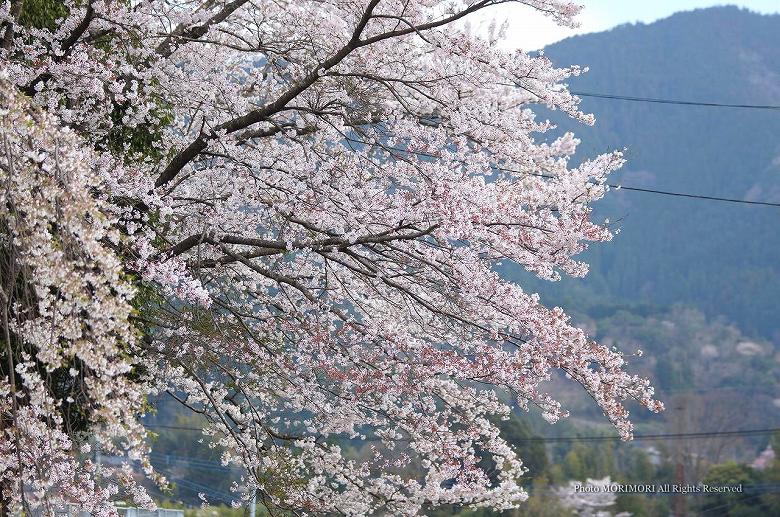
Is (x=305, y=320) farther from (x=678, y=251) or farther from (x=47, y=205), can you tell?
(x=678, y=251)

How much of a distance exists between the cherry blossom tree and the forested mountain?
103 feet

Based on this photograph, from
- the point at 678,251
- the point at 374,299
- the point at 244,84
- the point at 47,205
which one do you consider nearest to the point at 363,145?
the point at 374,299

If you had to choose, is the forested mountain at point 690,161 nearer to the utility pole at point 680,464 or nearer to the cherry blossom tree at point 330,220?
the utility pole at point 680,464

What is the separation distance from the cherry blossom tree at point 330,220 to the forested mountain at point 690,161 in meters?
31.3

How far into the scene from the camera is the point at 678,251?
197 ft

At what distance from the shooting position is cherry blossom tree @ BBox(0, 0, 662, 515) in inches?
215

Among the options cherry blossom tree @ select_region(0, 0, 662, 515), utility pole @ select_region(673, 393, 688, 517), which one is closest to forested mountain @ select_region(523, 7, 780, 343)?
utility pole @ select_region(673, 393, 688, 517)

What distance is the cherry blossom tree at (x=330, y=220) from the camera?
17.9 ft

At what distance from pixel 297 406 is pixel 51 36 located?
317 cm

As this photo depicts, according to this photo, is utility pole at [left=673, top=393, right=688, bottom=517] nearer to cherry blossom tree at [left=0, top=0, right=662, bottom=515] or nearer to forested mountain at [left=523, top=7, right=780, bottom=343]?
cherry blossom tree at [left=0, top=0, right=662, bottom=515]

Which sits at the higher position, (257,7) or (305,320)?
(257,7)

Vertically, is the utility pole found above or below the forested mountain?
below

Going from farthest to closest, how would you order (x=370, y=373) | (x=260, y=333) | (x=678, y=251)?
(x=678, y=251), (x=260, y=333), (x=370, y=373)

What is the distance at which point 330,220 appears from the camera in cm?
608
